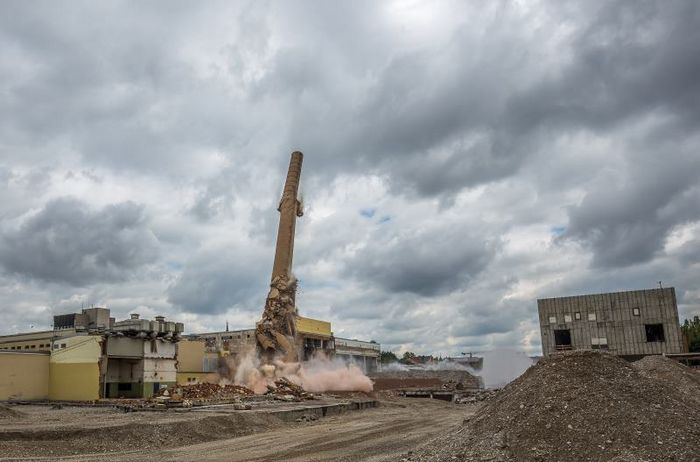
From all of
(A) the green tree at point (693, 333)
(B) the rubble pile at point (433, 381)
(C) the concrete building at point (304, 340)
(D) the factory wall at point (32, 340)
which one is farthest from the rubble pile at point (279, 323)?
(A) the green tree at point (693, 333)

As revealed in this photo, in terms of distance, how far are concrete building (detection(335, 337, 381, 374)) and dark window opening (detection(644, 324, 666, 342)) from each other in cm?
4033

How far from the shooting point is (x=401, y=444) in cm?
2084

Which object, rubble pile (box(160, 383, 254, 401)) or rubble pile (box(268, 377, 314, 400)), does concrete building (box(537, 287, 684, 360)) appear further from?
rubble pile (box(160, 383, 254, 401))

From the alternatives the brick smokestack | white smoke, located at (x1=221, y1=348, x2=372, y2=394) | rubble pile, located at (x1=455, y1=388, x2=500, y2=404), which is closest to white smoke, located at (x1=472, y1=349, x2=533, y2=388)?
rubble pile, located at (x1=455, y1=388, x2=500, y2=404)

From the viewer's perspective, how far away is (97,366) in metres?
42.2

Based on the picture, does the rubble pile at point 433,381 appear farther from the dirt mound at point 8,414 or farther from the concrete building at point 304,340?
the dirt mound at point 8,414

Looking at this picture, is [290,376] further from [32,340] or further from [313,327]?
[32,340]

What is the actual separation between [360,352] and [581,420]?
78.7 m

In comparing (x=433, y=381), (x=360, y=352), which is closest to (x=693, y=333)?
(x=433, y=381)

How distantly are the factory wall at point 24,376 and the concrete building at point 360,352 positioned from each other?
145 feet

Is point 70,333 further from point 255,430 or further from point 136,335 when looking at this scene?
point 255,430

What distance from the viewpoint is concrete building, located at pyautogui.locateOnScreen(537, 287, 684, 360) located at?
5134 cm

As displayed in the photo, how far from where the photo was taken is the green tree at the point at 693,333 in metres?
68.2

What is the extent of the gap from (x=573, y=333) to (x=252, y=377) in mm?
31148
